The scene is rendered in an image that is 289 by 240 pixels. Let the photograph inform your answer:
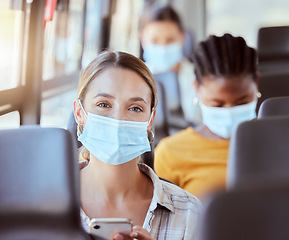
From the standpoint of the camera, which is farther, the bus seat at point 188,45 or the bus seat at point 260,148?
the bus seat at point 188,45

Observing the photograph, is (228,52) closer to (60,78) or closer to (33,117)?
(33,117)

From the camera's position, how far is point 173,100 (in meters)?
4.98

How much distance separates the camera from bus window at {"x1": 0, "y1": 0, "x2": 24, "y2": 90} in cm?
291

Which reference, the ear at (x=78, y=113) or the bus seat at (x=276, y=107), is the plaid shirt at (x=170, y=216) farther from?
the bus seat at (x=276, y=107)

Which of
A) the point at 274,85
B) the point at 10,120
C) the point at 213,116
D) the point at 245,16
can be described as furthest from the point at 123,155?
the point at 245,16

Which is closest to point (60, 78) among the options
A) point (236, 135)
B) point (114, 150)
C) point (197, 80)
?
point (197, 80)

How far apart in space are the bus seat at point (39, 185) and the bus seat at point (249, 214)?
581mm

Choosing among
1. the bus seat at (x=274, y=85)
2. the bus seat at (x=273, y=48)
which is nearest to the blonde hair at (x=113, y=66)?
the bus seat at (x=274, y=85)

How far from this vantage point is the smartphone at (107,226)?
1.31 m

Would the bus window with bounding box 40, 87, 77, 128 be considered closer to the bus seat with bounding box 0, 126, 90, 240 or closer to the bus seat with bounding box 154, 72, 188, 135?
the bus seat with bounding box 154, 72, 188, 135

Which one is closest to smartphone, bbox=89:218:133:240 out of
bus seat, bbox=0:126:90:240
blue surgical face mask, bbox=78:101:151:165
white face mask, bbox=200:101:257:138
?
bus seat, bbox=0:126:90:240

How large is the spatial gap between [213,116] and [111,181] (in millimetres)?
971

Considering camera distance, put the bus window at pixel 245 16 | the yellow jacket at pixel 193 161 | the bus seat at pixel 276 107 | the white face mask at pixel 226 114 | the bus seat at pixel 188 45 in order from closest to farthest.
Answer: the bus seat at pixel 276 107 → the yellow jacket at pixel 193 161 → the white face mask at pixel 226 114 → the bus seat at pixel 188 45 → the bus window at pixel 245 16

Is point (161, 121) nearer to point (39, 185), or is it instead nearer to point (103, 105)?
point (103, 105)
